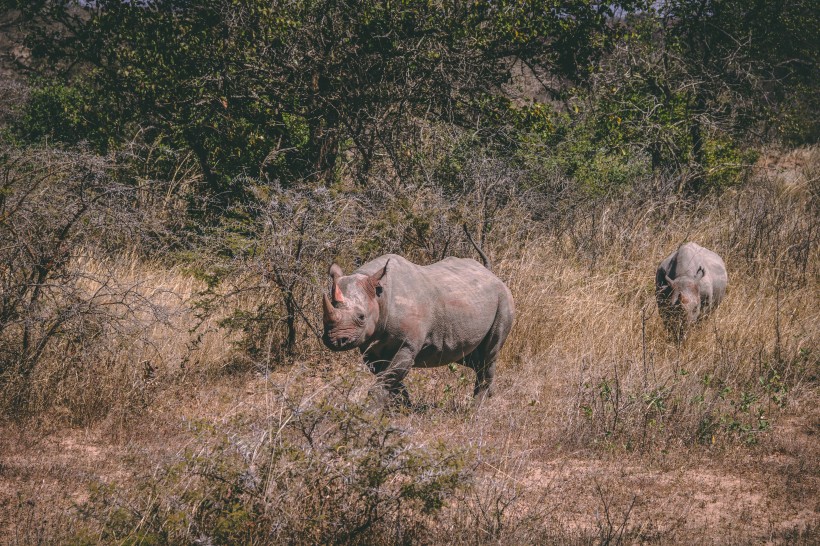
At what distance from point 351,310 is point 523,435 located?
5.93ft

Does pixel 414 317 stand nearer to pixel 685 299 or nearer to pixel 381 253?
pixel 381 253

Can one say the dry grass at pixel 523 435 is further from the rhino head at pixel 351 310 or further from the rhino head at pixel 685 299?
the rhino head at pixel 351 310

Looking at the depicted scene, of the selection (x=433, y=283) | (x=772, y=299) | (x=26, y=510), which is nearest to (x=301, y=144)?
(x=433, y=283)

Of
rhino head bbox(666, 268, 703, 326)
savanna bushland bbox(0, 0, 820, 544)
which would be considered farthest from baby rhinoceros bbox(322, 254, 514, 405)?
rhino head bbox(666, 268, 703, 326)

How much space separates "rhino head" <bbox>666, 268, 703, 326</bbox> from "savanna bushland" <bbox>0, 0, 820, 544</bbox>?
0.82 feet

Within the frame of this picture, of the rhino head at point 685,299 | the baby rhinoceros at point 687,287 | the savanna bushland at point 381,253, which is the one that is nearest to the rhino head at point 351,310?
the savanna bushland at point 381,253

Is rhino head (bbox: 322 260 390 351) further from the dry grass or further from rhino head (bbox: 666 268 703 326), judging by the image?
rhino head (bbox: 666 268 703 326)

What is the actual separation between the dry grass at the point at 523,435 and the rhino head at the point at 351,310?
0.40 metres

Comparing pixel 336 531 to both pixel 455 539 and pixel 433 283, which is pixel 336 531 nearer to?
pixel 455 539

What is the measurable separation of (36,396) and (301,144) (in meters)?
6.06

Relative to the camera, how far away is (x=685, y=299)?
8.85 m

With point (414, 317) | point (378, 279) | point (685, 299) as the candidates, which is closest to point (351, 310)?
point (378, 279)

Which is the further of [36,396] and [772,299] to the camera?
[772,299]

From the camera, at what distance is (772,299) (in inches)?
375
